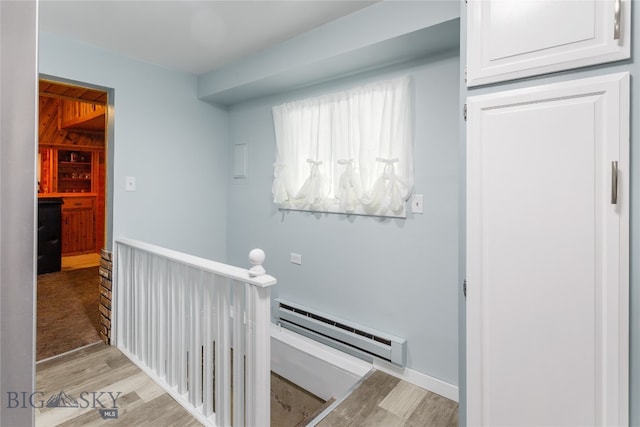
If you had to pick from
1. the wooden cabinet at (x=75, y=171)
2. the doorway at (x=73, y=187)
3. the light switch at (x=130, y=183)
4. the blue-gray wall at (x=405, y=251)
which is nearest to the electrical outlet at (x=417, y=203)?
the blue-gray wall at (x=405, y=251)

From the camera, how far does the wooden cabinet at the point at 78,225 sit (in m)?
5.82

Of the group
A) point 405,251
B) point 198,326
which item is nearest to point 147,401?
point 198,326

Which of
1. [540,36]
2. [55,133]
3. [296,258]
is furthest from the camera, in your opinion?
[55,133]

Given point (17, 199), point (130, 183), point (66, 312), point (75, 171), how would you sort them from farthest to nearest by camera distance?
point (75, 171), point (66, 312), point (130, 183), point (17, 199)

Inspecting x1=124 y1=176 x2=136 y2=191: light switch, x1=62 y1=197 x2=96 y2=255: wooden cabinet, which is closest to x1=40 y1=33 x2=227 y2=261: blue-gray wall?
x1=124 y1=176 x2=136 y2=191: light switch

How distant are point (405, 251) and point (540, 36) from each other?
1.41 metres

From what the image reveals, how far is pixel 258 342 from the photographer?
5.28 ft

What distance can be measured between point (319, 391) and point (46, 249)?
445 cm

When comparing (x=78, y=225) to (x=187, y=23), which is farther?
(x=78, y=225)

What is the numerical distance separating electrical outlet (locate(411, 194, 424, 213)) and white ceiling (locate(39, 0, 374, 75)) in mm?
1160

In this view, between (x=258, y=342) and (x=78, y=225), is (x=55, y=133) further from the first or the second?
(x=258, y=342)

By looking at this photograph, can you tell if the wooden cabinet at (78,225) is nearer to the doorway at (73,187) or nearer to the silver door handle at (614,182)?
the doorway at (73,187)

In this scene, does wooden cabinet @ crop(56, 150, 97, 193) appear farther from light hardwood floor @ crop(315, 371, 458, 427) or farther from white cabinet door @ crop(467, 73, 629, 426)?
white cabinet door @ crop(467, 73, 629, 426)

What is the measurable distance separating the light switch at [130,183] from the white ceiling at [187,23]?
37.7 inches
